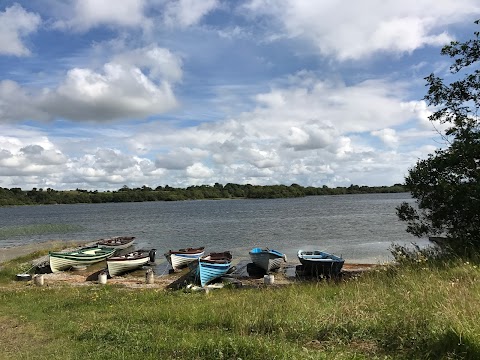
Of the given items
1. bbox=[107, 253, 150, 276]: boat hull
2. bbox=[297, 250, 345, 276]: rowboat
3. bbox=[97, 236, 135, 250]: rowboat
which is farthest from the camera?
bbox=[97, 236, 135, 250]: rowboat

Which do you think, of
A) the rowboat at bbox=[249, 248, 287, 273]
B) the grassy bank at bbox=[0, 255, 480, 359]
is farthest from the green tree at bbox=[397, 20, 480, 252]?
the rowboat at bbox=[249, 248, 287, 273]

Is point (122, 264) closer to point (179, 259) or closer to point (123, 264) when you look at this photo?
point (123, 264)

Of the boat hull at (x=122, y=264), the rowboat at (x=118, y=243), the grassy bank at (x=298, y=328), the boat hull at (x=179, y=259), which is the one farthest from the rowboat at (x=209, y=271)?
the rowboat at (x=118, y=243)

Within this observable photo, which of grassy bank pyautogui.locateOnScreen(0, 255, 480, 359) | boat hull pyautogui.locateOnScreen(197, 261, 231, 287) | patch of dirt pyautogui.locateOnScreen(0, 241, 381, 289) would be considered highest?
grassy bank pyautogui.locateOnScreen(0, 255, 480, 359)

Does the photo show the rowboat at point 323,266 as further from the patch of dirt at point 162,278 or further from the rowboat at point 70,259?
the rowboat at point 70,259

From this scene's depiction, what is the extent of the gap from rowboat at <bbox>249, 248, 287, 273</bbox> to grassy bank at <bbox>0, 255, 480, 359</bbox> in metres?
13.6

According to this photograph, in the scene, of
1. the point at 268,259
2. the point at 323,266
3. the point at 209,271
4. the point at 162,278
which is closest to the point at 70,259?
the point at 162,278

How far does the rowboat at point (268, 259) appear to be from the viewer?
2392cm

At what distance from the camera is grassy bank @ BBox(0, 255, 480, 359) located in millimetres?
5648

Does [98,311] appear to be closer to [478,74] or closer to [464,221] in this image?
[464,221]

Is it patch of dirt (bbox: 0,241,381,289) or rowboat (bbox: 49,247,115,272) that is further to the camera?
rowboat (bbox: 49,247,115,272)

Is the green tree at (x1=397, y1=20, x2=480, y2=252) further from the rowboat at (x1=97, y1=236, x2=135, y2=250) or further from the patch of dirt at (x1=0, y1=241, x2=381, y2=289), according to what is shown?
the rowboat at (x1=97, y1=236, x2=135, y2=250)

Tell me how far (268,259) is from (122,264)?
28.3 ft

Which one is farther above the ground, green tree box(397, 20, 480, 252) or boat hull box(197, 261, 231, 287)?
green tree box(397, 20, 480, 252)
